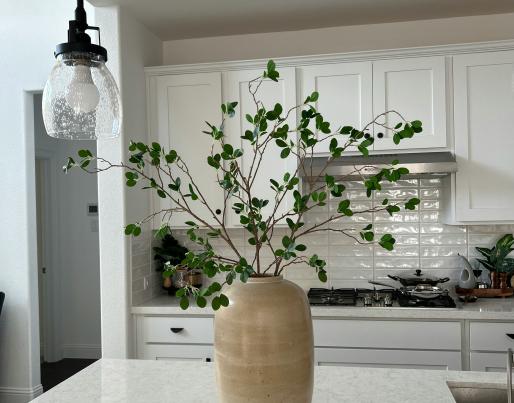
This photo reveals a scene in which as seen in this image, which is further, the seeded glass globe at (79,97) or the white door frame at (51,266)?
the white door frame at (51,266)

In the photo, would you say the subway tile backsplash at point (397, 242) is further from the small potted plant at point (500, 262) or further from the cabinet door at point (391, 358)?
the cabinet door at point (391, 358)

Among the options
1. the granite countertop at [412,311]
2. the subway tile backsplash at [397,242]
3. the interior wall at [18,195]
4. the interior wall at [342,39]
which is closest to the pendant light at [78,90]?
the granite countertop at [412,311]

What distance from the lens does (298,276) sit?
3754mm

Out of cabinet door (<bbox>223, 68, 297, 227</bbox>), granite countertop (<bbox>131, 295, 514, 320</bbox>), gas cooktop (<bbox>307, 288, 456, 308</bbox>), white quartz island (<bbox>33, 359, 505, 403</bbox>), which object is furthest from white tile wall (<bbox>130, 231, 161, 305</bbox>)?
white quartz island (<bbox>33, 359, 505, 403</bbox>)

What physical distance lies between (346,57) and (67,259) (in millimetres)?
3479

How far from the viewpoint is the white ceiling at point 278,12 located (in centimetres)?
330

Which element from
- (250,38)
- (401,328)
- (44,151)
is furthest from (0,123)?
(401,328)

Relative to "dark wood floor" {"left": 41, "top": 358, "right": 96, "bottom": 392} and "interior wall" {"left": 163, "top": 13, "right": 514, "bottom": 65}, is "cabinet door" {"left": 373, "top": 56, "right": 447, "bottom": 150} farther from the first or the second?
"dark wood floor" {"left": 41, "top": 358, "right": 96, "bottom": 392}

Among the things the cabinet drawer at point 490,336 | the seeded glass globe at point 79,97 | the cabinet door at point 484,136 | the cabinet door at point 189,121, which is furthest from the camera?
the cabinet door at point 189,121

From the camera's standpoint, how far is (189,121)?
140 inches

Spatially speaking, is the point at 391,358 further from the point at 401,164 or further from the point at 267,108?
the point at 267,108

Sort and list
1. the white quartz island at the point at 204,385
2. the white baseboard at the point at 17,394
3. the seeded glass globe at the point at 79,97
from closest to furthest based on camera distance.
Answer: the seeded glass globe at the point at 79,97, the white quartz island at the point at 204,385, the white baseboard at the point at 17,394

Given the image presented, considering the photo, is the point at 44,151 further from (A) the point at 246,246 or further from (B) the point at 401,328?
(B) the point at 401,328

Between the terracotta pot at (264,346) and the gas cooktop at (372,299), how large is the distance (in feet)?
6.99
